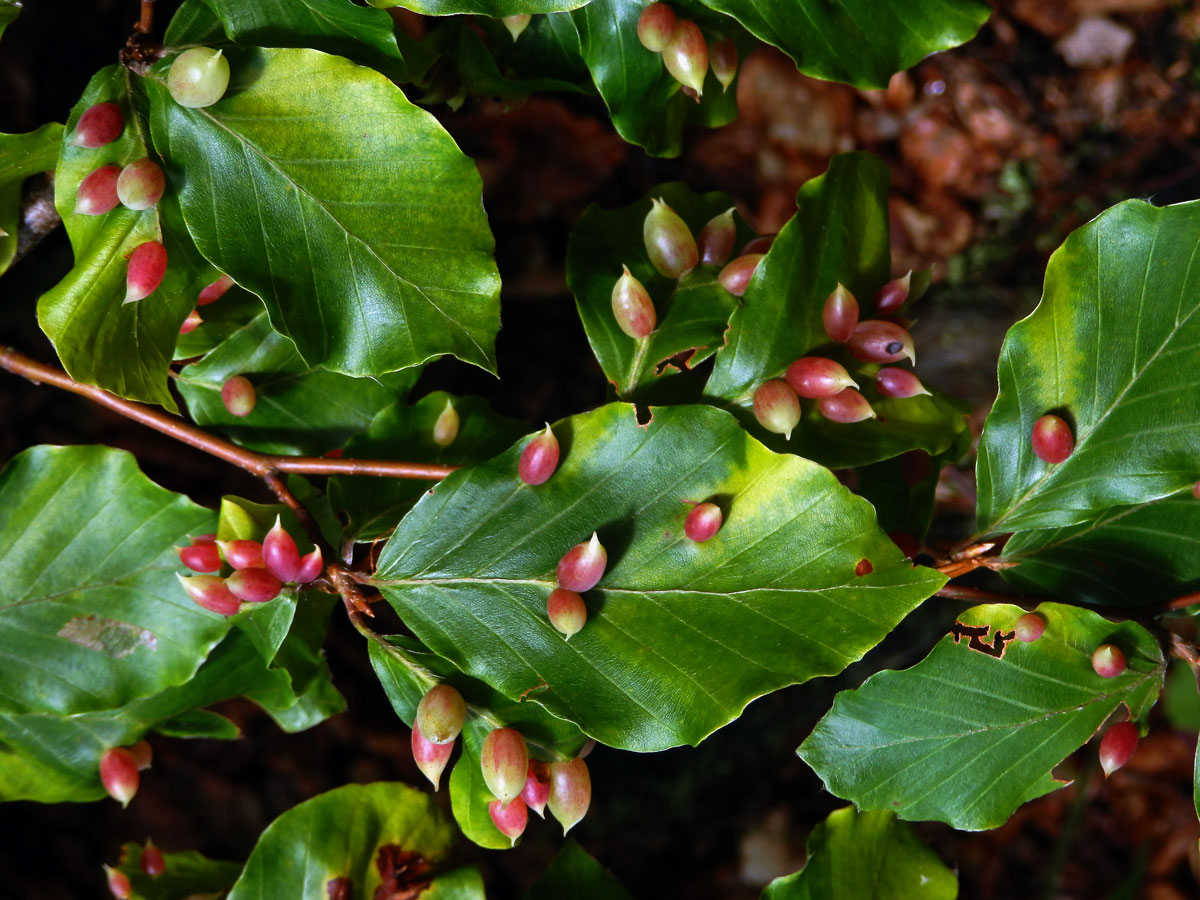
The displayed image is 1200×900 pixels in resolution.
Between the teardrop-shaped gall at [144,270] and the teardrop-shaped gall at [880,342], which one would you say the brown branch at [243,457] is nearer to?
the teardrop-shaped gall at [144,270]

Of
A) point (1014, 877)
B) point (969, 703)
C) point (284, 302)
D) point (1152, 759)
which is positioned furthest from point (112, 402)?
point (1152, 759)

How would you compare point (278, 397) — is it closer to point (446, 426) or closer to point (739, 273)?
point (446, 426)

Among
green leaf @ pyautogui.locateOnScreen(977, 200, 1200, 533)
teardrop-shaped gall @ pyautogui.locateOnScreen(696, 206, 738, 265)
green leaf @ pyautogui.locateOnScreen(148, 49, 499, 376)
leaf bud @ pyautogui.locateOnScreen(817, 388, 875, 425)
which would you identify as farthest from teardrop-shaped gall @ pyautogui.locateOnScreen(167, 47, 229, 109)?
green leaf @ pyautogui.locateOnScreen(977, 200, 1200, 533)

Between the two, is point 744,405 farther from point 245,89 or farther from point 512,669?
point 245,89

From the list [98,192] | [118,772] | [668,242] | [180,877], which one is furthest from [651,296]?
[180,877]

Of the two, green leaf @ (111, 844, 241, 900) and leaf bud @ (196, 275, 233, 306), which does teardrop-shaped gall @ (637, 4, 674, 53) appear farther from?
green leaf @ (111, 844, 241, 900)
